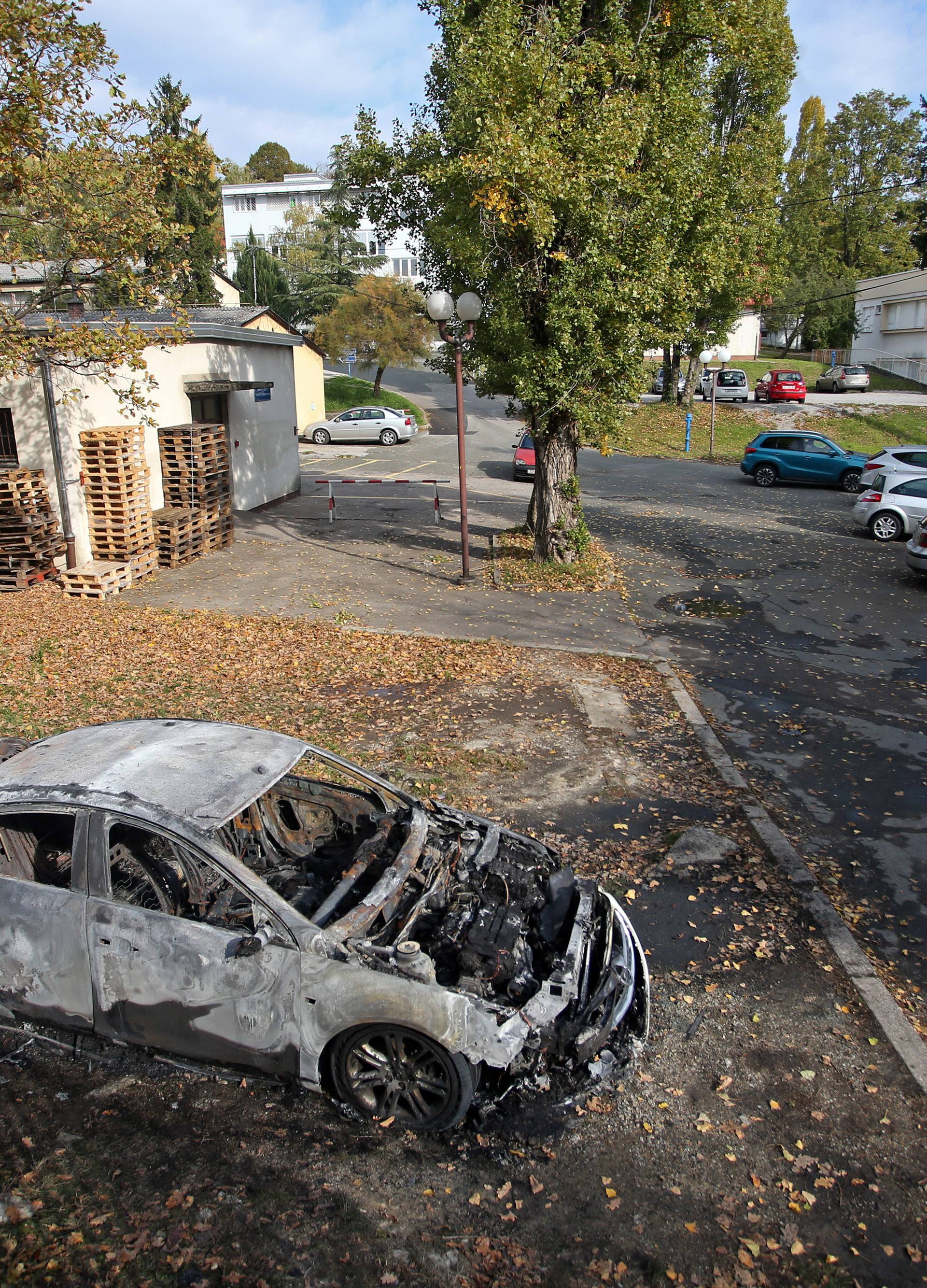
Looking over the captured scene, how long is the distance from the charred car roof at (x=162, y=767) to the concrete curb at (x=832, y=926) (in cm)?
353

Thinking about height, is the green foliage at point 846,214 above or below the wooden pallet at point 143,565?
above

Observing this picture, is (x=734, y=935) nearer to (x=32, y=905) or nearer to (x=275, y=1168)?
(x=275, y=1168)

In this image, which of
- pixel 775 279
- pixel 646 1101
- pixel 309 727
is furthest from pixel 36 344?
pixel 775 279

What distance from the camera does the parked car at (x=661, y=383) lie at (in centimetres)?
4100

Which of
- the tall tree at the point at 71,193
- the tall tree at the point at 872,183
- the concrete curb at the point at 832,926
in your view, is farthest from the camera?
the tall tree at the point at 872,183

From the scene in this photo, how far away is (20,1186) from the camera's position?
3.60 m

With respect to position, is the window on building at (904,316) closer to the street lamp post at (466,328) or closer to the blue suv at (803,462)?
the blue suv at (803,462)

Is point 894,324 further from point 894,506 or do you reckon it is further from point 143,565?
point 143,565

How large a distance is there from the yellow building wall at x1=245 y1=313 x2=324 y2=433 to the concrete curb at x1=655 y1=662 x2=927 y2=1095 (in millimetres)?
30965

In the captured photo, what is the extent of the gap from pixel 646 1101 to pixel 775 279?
38.9 metres

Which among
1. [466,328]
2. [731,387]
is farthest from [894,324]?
[466,328]

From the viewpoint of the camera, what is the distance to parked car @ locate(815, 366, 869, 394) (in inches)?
1757

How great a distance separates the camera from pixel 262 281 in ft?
170

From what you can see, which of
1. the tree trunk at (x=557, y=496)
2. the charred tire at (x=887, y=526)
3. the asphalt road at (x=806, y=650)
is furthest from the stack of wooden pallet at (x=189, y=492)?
the charred tire at (x=887, y=526)
